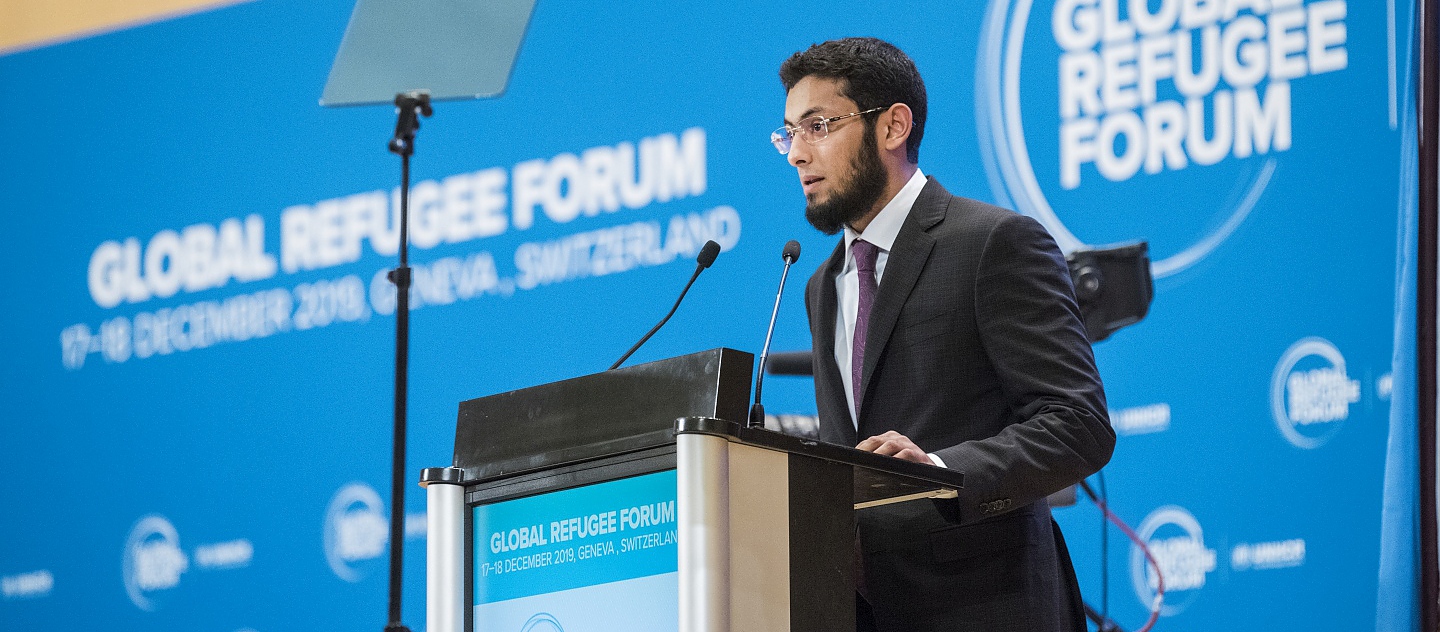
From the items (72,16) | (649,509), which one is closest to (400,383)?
(649,509)

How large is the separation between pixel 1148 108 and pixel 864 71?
47.0 inches

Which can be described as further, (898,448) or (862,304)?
(862,304)

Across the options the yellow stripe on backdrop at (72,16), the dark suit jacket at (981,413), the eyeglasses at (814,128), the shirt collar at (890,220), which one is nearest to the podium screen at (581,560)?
the dark suit jacket at (981,413)

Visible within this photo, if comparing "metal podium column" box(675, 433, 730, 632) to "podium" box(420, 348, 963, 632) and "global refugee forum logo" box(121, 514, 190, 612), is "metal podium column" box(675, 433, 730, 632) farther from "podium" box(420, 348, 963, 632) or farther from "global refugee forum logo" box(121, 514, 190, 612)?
"global refugee forum logo" box(121, 514, 190, 612)

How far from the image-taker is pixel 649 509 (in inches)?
72.4

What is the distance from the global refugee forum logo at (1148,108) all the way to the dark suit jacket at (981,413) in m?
1.25

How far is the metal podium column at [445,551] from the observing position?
1.98 meters

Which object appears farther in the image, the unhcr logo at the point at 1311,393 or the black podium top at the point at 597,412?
the unhcr logo at the point at 1311,393

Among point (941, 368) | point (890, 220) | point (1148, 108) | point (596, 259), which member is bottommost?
point (941, 368)

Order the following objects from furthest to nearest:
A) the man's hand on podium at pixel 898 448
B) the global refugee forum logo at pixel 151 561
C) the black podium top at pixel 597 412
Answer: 1. the global refugee forum logo at pixel 151 561
2. the man's hand on podium at pixel 898 448
3. the black podium top at pixel 597 412

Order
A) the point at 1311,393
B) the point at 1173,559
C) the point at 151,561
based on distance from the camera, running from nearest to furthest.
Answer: the point at 1311,393, the point at 1173,559, the point at 151,561

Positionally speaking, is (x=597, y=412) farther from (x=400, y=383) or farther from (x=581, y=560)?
(x=400, y=383)

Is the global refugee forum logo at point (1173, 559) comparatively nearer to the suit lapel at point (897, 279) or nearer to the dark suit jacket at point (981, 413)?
the dark suit jacket at point (981, 413)

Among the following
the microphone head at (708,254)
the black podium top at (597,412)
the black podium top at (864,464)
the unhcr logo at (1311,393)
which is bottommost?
the black podium top at (864,464)
